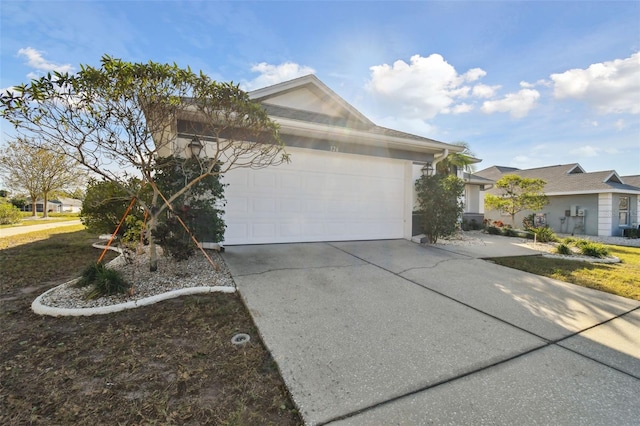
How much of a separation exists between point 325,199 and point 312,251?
1.70 m

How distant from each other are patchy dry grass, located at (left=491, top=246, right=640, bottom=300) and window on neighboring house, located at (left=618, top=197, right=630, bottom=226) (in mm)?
11201

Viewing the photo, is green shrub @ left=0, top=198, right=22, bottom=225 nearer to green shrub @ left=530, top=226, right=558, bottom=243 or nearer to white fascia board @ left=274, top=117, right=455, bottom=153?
white fascia board @ left=274, top=117, right=455, bottom=153

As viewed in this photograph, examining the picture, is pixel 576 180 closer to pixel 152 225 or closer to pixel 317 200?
pixel 317 200

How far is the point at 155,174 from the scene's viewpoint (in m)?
4.92

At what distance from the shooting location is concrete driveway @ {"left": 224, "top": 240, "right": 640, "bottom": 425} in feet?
5.99

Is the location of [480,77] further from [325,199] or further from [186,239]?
[186,239]

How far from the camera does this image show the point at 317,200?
715 cm

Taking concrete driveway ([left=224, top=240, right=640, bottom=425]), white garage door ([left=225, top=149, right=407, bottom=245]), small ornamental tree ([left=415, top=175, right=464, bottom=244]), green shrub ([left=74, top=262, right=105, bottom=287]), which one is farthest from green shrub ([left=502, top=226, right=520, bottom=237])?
green shrub ([left=74, top=262, right=105, bottom=287])

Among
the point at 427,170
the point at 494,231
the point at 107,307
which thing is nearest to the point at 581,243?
the point at 494,231

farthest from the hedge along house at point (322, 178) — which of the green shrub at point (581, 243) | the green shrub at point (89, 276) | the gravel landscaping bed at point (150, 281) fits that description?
the green shrub at point (581, 243)

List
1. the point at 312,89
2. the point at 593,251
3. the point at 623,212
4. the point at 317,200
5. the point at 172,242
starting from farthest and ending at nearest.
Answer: the point at 623,212, the point at 312,89, the point at 593,251, the point at 317,200, the point at 172,242

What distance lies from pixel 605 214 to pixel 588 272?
12.7 m

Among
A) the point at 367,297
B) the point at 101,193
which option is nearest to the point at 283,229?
the point at 367,297

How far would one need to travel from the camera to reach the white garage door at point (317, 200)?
645 cm
